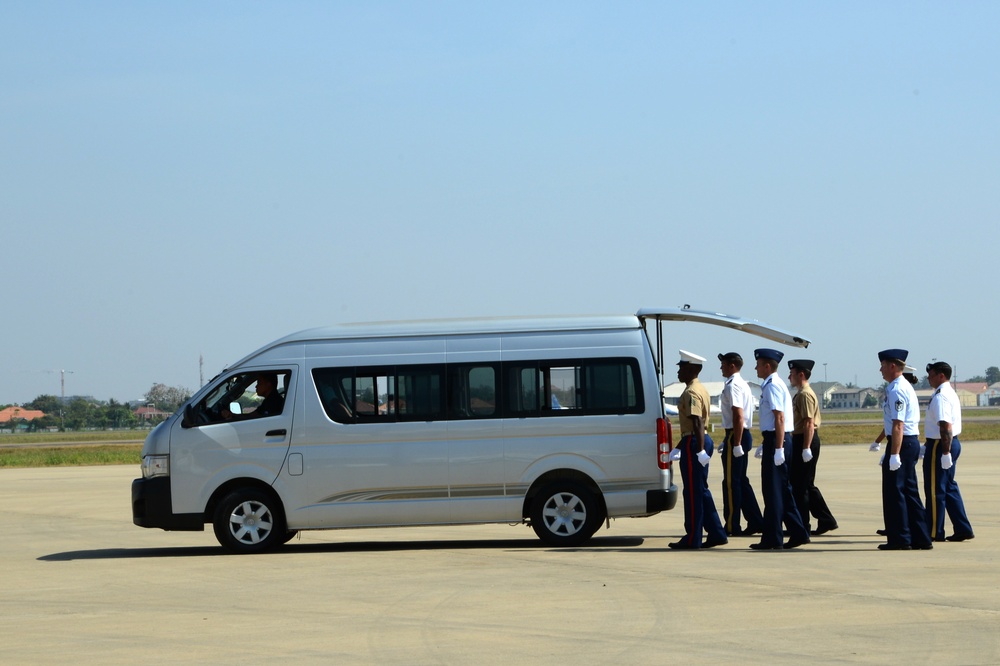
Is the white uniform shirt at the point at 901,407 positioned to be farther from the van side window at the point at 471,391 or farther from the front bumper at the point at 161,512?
the front bumper at the point at 161,512

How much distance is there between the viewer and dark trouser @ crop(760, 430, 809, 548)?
12039mm

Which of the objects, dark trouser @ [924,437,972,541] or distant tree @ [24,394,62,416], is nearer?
dark trouser @ [924,437,972,541]

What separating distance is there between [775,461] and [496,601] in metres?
4.17

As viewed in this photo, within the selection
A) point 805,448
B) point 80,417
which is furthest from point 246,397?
point 80,417

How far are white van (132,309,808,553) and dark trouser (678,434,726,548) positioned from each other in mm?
182

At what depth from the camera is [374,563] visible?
1161 cm

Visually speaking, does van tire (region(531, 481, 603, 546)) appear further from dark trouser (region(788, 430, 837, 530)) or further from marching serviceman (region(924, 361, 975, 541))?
marching serviceman (region(924, 361, 975, 541))

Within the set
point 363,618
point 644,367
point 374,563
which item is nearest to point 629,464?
point 644,367

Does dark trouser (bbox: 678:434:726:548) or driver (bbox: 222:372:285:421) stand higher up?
driver (bbox: 222:372:285:421)

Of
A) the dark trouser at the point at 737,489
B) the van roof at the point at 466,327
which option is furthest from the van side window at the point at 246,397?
the dark trouser at the point at 737,489

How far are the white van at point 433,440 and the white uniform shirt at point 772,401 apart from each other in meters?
0.98

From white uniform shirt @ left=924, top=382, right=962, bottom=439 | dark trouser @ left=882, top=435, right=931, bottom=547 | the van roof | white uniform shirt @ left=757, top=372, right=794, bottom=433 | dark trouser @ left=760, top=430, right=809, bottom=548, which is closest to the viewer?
dark trouser @ left=882, top=435, right=931, bottom=547

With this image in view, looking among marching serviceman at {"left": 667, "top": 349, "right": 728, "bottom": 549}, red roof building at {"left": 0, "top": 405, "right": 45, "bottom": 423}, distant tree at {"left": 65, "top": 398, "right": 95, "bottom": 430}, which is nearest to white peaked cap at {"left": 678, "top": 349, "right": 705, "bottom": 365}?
marching serviceman at {"left": 667, "top": 349, "right": 728, "bottom": 549}

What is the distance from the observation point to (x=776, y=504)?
12.0 meters
